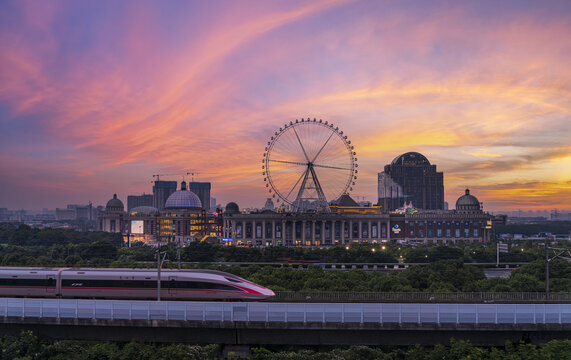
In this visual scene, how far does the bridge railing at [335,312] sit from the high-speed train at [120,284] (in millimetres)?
7510

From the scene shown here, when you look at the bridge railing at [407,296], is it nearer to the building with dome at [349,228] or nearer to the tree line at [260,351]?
the tree line at [260,351]

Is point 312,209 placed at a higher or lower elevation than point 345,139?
lower

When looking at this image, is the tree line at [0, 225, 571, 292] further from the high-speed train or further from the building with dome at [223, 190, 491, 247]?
the building with dome at [223, 190, 491, 247]

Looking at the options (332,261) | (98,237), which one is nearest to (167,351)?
(332,261)

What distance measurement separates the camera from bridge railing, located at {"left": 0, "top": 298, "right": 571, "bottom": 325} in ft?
99.6

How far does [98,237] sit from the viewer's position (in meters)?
189

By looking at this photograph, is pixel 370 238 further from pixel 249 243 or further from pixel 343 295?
pixel 343 295

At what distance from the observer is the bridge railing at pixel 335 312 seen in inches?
1195

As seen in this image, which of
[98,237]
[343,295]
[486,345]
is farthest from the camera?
[98,237]

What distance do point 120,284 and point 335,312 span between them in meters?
21.4

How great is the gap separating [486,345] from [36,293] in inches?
1527

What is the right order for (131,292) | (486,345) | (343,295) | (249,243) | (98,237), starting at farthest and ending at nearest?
(98,237) → (249,243) → (343,295) → (131,292) → (486,345)

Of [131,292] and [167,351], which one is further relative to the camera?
[131,292]

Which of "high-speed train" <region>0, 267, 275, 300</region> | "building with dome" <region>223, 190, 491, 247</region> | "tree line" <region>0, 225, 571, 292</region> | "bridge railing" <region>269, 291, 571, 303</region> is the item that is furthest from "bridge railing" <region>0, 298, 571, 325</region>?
"building with dome" <region>223, 190, 491, 247</region>
